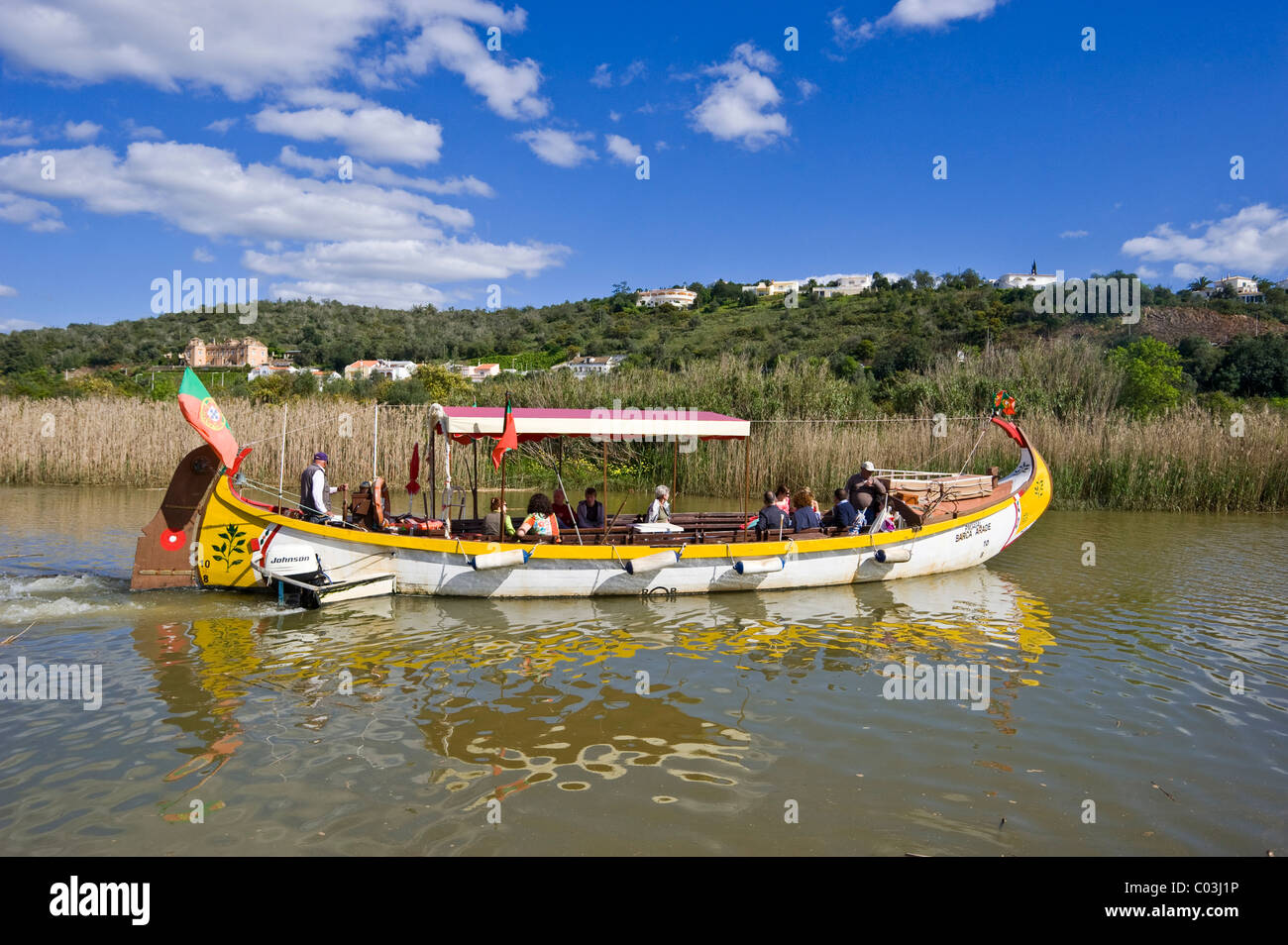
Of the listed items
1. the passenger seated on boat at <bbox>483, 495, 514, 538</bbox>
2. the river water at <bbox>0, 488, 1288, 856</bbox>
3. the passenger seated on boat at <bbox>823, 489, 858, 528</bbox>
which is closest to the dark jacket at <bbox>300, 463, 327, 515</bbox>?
the river water at <bbox>0, 488, 1288, 856</bbox>

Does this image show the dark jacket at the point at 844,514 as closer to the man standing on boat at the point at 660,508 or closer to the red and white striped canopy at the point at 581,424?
the red and white striped canopy at the point at 581,424

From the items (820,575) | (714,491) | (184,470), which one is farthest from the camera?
(714,491)

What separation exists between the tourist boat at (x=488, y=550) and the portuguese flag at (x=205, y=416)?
11 cm

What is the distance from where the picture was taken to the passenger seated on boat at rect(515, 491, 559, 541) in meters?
10.8

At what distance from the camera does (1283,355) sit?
45.7 metres

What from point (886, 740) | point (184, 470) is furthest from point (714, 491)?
point (886, 740)

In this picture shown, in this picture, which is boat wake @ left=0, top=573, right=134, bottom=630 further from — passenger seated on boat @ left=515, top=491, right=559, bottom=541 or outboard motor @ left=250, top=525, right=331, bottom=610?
passenger seated on boat @ left=515, top=491, right=559, bottom=541

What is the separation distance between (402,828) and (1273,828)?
5.55m

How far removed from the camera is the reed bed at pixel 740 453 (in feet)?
65.2

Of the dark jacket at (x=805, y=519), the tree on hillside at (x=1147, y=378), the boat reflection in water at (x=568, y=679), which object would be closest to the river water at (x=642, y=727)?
the boat reflection in water at (x=568, y=679)

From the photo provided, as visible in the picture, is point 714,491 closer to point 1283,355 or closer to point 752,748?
point 752,748

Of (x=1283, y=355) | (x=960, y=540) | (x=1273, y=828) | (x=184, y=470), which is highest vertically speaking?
(x=1283, y=355)

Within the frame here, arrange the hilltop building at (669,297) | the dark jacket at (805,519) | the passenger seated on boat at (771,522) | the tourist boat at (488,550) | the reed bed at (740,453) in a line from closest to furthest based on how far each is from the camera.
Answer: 1. the tourist boat at (488,550)
2. the passenger seated on boat at (771,522)
3. the dark jacket at (805,519)
4. the reed bed at (740,453)
5. the hilltop building at (669,297)

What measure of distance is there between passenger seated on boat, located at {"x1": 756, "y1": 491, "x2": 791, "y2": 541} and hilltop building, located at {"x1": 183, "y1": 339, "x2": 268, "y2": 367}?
76.1 metres
